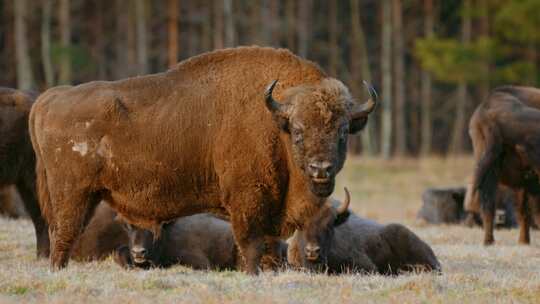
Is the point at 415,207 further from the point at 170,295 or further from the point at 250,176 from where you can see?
the point at 170,295

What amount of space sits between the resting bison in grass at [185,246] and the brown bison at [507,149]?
451 cm

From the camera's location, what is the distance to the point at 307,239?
11672 millimetres

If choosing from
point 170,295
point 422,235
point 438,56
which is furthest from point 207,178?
point 438,56

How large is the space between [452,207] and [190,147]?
37.0 ft

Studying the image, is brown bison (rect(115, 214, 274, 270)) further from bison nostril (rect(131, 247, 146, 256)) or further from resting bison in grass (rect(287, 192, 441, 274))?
resting bison in grass (rect(287, 192, 441, 274))

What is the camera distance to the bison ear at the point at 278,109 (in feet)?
33.2

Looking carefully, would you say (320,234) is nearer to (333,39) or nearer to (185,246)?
(185,246)

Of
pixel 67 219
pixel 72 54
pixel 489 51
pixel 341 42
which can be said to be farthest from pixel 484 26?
pixel 67 219

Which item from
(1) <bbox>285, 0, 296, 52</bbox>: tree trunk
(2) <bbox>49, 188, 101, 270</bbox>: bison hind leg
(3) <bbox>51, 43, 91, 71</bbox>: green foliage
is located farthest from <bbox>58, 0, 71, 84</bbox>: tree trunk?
(2) <bbox>49, 188, 101, 270</bbox>: bison hind leg

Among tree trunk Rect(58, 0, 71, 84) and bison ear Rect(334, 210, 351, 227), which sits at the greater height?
bison ear Rect(334, 210, 351, 227)

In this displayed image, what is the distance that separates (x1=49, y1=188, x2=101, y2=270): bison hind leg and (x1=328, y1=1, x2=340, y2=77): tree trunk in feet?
133

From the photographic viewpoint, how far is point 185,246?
44.4 feet

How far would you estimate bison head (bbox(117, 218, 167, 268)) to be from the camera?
12.3 metres

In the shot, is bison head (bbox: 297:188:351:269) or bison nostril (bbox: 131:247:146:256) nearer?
bison head (bbox: 297:188:351:269)
